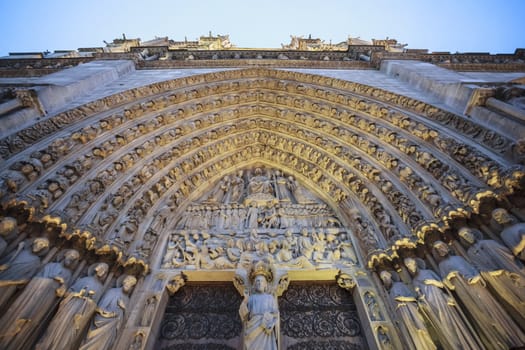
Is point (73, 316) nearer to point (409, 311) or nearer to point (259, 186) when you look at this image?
point (409, 311)

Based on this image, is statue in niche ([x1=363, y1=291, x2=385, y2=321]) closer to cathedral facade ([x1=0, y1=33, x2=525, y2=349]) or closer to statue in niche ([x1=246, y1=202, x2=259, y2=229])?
cathedral facade ([x1=0, y1=33, x2=525, y2=349])

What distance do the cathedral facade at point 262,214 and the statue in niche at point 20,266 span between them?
15 mm

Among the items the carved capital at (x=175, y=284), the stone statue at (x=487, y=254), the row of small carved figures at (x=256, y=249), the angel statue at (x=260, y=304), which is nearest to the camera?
the stone statue at (x=487, y=254)

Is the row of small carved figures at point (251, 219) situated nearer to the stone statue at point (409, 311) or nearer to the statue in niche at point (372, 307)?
the statue in niche at point (372, 307)

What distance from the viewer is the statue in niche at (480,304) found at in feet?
7.19

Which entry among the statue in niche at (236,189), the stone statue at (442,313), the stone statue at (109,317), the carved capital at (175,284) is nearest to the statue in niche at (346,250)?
the stone statue at (442,313)

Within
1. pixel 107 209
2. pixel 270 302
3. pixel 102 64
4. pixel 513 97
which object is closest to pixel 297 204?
pixel 270 302

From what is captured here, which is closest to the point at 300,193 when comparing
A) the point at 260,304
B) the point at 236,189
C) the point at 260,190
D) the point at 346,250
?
the point at 260,190

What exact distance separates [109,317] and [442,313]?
3.47 meters

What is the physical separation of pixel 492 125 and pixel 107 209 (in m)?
5.57

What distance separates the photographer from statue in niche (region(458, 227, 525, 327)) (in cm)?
226

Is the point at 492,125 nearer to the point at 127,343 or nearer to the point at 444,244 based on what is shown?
the point at 444,244

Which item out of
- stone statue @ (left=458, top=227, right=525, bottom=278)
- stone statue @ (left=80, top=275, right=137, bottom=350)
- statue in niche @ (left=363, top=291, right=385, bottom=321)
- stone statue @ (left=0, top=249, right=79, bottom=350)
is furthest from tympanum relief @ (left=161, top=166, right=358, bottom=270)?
stone statue @ (left=458, top=227, right=525, bottom=278)

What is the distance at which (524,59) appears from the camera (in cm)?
725
